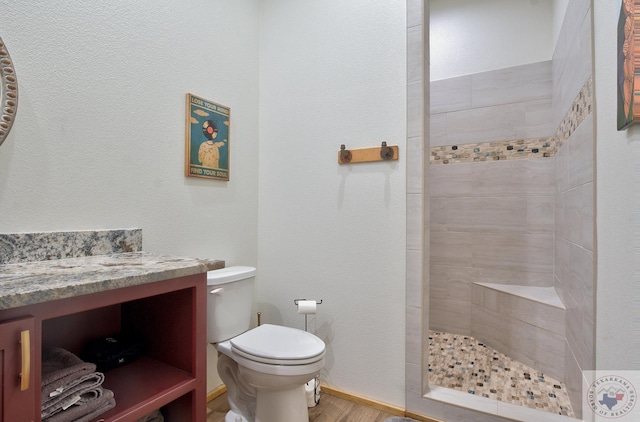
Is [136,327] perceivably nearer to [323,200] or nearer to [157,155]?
[157,155]

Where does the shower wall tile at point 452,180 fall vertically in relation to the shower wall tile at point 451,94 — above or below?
below

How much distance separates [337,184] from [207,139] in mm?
818

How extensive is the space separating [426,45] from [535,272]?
1.99m

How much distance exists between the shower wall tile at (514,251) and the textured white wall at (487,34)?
1459 millimetres

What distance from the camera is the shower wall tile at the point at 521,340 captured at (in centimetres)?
204

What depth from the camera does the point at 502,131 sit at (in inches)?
103

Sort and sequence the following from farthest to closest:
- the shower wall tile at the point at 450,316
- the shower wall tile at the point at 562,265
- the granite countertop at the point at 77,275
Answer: the shower wall tile at the point at 450,316 < the shower wall tile at the point at 562,265 < the granite countertop at the point at 77,275

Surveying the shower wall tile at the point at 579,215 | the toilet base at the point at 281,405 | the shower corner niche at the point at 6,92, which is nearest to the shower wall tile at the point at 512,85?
the shower wall tile at the point at 579,215

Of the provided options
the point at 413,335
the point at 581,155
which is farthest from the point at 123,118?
the point at 581,155

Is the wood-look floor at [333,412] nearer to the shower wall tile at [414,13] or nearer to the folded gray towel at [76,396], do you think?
the folded gray towel at [76,396]

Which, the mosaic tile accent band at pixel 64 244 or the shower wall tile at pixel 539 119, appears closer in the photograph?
the mosaic tile accent band at pixel 64 244

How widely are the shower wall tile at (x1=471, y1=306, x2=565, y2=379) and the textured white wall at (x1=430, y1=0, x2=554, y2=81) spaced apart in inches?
83.2

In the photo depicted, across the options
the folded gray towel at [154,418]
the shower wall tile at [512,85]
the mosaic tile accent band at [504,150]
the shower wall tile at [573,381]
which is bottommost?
the shower wall tile at [573,381]

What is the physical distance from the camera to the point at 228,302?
1640 mm
